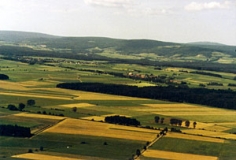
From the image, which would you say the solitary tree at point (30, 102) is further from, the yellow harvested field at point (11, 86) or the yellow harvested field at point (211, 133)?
the yellow harvested field at point (211, 133)

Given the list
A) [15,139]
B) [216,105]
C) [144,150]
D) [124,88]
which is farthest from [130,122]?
[124,88]

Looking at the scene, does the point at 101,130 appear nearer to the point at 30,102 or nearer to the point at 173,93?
the point at 30,102

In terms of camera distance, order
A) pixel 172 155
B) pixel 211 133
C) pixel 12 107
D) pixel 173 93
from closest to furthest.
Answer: pixel 172 155 < pixel 211 133 < pixel 12 107 < pixel 173 93

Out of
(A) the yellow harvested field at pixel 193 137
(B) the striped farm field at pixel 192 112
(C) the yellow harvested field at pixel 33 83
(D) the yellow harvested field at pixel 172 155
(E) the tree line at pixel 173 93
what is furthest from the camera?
(C) the yellow harvested field at pixel 33 83

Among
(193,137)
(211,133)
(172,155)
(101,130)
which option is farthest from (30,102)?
(172,155)

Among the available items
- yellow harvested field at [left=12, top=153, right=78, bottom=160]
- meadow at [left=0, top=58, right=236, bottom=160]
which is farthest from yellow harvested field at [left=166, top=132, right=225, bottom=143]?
yellow harvested field at [left=12, top=153, right=78, bottom=160]

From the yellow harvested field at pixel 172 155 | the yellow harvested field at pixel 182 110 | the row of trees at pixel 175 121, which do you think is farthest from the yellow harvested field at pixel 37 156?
the yellow harvested field at pixel 182 110

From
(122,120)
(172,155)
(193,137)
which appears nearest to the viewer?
(172,155)
